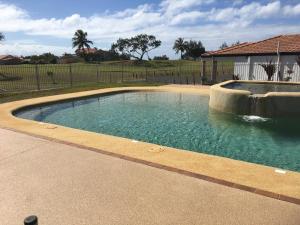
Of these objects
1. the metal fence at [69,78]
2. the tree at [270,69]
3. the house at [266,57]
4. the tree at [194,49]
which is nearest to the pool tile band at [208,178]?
the metal fence at [69,78]

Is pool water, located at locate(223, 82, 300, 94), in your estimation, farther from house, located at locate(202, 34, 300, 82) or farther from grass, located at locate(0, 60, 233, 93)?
grass, located at locate(0, 60, 233, 93)

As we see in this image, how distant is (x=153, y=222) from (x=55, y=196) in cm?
170

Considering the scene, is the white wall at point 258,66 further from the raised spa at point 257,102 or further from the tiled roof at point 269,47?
the raised spa at point 257,102

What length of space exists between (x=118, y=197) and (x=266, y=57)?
21.4 m

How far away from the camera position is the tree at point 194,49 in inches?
3930

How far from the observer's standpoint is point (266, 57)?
23047 mm

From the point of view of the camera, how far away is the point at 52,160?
626 cm

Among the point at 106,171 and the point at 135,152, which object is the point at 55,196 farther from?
the point at 135,152

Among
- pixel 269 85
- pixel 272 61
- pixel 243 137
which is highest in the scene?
pixel 272 61

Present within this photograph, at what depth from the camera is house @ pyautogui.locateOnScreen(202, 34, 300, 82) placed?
21.6 m

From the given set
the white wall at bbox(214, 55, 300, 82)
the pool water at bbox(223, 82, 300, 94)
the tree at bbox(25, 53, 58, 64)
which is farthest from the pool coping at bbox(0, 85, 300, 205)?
the tree at bbox(25, 53, 58, 64)

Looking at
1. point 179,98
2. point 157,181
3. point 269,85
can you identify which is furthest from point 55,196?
point 269,85

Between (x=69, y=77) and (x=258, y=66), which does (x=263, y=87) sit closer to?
(x=258, y=66)

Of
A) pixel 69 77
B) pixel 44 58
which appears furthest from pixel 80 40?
pixel 69 77
